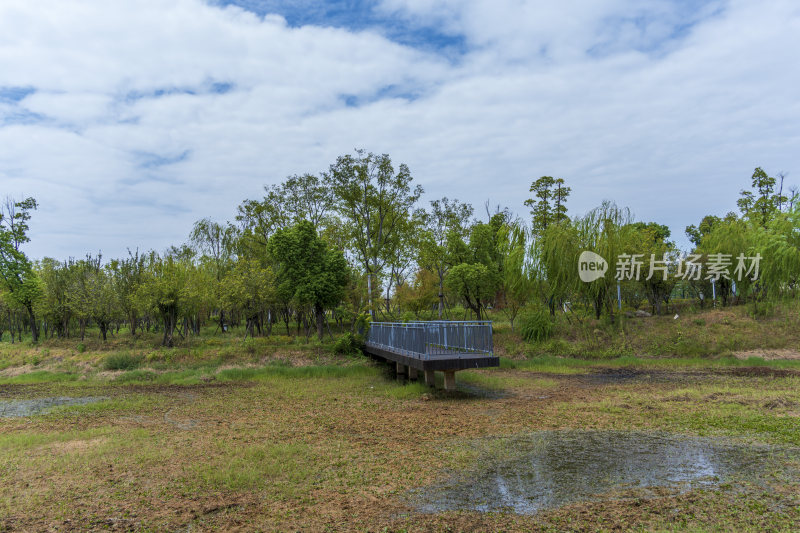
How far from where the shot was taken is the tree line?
26141 mm

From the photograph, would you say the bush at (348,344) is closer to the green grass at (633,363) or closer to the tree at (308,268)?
the tree at (308,268)

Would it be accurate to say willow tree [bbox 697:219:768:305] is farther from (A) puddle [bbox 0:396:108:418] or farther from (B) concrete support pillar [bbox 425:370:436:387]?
(A) puddle [bbox 0:396:108:418]

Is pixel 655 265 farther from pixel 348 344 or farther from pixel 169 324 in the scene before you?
pixel 169 324

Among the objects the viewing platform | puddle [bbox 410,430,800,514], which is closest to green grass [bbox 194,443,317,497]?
puddle [bbox 410,430,800,514]

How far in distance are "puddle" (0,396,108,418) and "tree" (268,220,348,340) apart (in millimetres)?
11455

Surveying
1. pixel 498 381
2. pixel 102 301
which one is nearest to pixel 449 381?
pixel 498 381

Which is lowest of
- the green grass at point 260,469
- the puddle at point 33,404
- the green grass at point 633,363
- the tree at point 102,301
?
the green grass at point 633,363

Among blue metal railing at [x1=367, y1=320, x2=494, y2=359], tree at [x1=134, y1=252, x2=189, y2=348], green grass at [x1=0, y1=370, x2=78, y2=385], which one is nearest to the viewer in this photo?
blue metal railing at [x1=367, y1=320, x2=494, y2=359]

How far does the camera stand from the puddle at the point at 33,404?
43.6ft

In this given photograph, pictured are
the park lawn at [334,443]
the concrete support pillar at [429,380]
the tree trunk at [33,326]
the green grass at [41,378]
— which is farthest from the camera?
the tree trunk at [33,326]

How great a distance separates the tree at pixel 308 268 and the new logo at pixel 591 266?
1365cm

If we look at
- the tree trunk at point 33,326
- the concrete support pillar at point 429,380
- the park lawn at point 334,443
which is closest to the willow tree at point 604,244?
the park lawn at point 334,443

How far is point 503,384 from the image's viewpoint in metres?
16.9

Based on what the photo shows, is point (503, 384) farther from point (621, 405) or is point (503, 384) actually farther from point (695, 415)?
point (695, 415)
